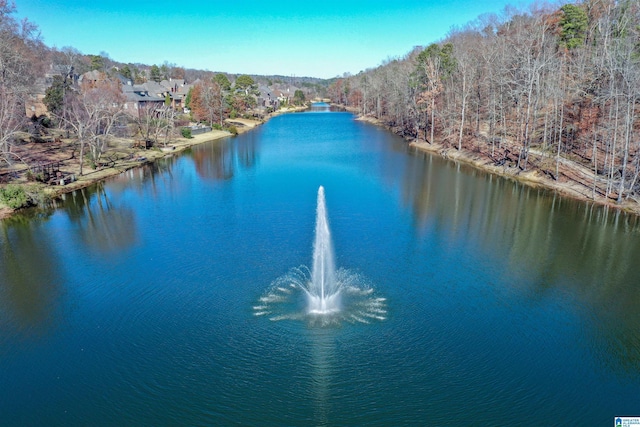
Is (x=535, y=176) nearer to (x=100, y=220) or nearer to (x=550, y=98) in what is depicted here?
(x=550, y=98)

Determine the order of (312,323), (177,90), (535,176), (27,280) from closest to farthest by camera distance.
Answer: (312,323) < (27,280) < (535,176) < (177,90)

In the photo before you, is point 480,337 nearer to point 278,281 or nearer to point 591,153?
point 278,281

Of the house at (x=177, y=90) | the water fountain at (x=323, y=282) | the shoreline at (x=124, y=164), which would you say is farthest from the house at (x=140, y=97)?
the water fountain at (x=323, y=282)

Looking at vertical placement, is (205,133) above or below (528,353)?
above

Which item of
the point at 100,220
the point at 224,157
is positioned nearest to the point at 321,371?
the point at 100,220

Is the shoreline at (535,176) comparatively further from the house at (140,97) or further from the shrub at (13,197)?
the house at (140,97)

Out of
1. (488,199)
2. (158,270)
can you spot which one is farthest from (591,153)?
(158,270)
